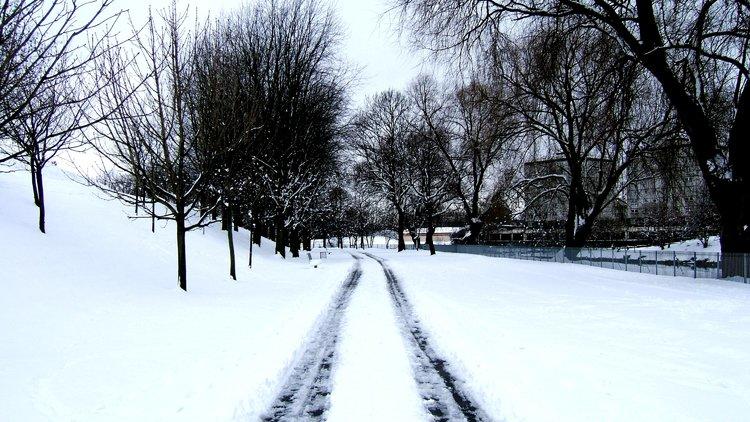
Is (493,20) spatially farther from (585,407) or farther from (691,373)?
(585,407)

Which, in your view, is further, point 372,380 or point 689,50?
point 689,50

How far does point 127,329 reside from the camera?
755 centimetres

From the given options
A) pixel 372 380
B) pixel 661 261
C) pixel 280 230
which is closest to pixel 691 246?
pixel 661 261

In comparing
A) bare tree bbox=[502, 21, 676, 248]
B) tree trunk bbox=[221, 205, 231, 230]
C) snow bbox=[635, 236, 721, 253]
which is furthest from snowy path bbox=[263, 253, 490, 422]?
snow bbox=[635, 236, 721, 253]

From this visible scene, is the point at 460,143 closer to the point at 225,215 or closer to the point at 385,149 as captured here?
the point at 385,149

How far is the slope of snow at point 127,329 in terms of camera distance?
4676mm

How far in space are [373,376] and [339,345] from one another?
1704mm

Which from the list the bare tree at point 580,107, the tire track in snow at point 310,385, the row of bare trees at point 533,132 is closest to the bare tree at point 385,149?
the row of bare trees at point 533,132

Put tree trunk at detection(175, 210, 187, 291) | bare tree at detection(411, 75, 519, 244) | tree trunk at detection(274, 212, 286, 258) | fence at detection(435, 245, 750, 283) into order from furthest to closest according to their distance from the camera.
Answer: bare tree at detection(411, 75, 519, 244) < tree trunk at detection(274, 212, 286, 258) < fence at detection(435, 245, 750, 283) < tree trunk at detection(175, 210, 187, 291)

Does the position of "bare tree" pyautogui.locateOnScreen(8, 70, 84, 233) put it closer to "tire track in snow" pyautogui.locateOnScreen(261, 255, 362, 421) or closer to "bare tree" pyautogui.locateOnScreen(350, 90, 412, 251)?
"tire track in snow" pyautogui.locateOnScreen(261, 255, 362, 421)

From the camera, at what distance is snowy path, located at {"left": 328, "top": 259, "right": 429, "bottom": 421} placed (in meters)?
4.38

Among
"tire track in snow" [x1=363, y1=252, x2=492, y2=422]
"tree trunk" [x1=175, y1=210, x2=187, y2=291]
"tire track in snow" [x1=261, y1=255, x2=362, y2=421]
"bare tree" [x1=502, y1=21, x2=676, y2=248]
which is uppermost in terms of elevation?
"bare tree" [x1=502, y1=21, x2=676, y2=248]

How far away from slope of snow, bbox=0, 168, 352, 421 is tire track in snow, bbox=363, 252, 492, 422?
5.49ft

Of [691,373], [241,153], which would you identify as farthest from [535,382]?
[241,153]
